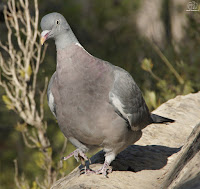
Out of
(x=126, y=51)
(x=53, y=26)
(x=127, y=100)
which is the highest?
(x=53, y=26)

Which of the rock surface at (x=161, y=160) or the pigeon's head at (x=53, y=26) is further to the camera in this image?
the pigeon's head at (x=53, y=26)

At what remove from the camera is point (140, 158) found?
363 centimetres

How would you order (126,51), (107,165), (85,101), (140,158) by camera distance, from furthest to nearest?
(126,51) < (140,158) < (107,165) < (85,101)

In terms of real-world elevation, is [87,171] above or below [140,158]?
above

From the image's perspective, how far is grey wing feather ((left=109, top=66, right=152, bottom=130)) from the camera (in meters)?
3.16

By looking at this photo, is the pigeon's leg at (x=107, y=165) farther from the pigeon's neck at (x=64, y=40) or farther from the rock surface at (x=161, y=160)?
the pigeon's neck at (x=64, y=40)

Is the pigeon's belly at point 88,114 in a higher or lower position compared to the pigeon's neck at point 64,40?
lower

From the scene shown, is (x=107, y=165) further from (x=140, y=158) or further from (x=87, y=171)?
(x=140, y=158)

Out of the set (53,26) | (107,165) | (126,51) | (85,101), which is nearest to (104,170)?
(107,165)

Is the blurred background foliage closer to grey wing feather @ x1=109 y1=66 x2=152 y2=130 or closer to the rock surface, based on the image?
the rock surface

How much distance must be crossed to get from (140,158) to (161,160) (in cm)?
19

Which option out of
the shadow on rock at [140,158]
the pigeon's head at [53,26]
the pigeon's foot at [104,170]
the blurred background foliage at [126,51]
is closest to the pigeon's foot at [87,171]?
the pigeon's foot at [104,170]

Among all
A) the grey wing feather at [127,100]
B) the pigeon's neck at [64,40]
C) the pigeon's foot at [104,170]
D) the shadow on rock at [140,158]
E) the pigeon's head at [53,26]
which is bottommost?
the shadow on rock at [140,158]

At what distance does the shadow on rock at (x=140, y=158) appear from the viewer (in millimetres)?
3471
